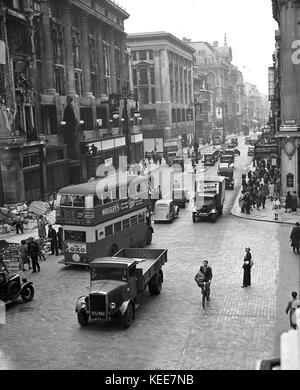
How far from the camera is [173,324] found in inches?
692

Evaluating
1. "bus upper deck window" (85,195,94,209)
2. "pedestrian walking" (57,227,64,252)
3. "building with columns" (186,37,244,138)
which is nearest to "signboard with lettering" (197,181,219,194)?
"pedestrian walking" (57,227,64,252)

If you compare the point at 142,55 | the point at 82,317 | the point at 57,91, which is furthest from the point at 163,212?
the point at 142,55

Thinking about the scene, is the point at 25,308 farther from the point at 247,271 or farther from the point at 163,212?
the point at 163,212

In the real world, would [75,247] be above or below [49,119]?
below

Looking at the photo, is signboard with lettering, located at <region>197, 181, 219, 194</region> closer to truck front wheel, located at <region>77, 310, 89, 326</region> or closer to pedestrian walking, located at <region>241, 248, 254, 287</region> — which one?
pedestrian walking, located at <region>241, 248, 254, 287</region>

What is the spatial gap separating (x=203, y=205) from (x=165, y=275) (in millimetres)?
13828

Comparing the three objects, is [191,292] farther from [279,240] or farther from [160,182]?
[160,182]

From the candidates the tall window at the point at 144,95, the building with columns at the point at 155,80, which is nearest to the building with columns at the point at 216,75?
the building with columns at the point at 155,80

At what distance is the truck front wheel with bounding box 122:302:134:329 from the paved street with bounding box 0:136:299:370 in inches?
7.9

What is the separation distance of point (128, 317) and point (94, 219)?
8.34 meters

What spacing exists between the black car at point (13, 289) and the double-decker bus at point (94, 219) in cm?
476

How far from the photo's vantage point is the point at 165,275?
23.7 meters
